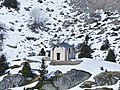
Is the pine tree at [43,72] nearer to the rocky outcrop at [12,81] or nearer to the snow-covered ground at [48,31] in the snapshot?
the rocky outcrop at [12,81]

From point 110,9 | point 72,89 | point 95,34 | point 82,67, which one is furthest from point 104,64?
point 110,9

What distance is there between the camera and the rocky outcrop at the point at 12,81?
171 feet

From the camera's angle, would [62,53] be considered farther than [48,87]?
Yes

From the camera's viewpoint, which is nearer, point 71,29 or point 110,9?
point 71,29

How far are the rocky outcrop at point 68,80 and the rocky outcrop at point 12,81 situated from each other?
4.68 metres

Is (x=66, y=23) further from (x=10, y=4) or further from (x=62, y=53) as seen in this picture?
(x=62, y=53)

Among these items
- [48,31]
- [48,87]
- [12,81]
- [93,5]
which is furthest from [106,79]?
[93,5]

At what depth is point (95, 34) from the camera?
88125 millimetres

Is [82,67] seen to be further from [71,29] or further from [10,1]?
[10,1]

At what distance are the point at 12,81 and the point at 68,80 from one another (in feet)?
25.9

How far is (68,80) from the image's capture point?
50.4m

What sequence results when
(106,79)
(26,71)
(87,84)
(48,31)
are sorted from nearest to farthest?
(87,84), (106,79), (26,71), (48,31)

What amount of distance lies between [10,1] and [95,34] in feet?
96.0

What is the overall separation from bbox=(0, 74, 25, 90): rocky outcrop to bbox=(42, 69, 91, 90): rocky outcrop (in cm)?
468
